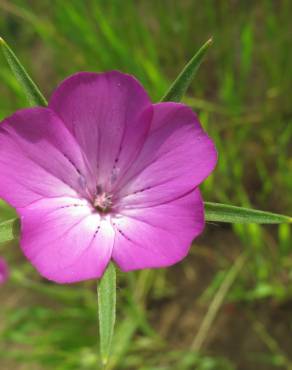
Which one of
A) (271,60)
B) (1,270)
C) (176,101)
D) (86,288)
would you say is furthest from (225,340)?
(176,101)

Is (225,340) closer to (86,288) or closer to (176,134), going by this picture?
(86,288)

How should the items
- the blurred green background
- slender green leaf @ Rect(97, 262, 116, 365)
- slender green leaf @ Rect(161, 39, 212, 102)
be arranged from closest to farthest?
slender green leaf @ Rect(97, 262, 116, 365), slender green leaf @ Rect(161, 39, 212, 102), the blurred green background

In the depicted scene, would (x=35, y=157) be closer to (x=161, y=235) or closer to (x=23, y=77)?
(x=23, y=77)

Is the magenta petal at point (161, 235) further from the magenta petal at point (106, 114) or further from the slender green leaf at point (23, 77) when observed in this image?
the slender green leaf at point (23, 77)

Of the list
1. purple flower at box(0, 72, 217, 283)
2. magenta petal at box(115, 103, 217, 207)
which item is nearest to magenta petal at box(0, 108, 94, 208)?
purple flower at box(0, 72, 217, 283)

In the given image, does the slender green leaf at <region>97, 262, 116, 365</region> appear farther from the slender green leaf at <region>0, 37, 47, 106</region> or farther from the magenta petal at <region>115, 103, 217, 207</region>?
the slender green leaf at <region>0, 37, 47, 106</region>

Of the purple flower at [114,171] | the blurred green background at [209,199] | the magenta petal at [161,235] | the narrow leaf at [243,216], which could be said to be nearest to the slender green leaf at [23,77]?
the purple flower at [114,171]

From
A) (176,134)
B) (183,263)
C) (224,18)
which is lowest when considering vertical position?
(183,263)
